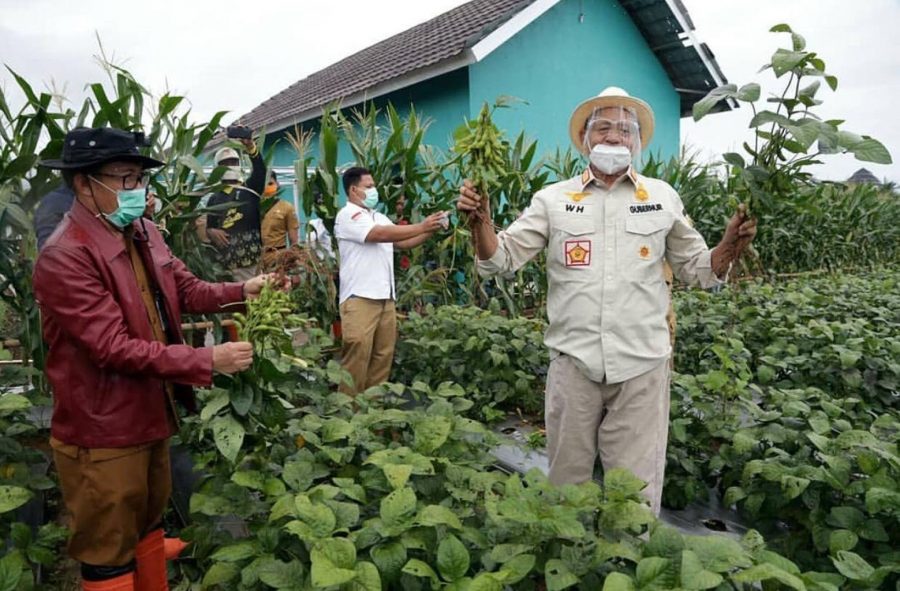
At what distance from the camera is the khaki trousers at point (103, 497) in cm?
204

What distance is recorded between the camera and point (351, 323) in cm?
429

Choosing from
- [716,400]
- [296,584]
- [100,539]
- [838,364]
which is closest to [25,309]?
[100,539]

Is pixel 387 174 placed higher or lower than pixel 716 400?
higher

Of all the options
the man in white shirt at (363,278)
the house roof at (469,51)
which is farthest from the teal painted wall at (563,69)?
the man in white shirt at (363,278)

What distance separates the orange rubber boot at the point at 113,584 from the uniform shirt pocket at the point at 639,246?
2.06 metres

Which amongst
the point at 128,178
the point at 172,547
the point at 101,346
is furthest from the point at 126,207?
the point at 172,547

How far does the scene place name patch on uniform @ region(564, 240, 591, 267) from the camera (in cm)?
246

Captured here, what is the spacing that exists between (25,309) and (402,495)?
242 centimetres

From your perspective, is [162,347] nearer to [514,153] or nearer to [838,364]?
[838,364]

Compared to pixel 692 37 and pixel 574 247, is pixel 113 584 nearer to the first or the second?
pixel 574 247

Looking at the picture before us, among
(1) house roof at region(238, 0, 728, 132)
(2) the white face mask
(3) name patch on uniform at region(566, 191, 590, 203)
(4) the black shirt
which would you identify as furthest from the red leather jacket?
(1) house roof at region(238, 0, 728, 132)

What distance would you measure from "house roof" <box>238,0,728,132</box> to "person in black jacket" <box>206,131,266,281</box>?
311cm

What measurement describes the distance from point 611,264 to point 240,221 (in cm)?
298

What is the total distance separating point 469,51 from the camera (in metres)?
8.14
